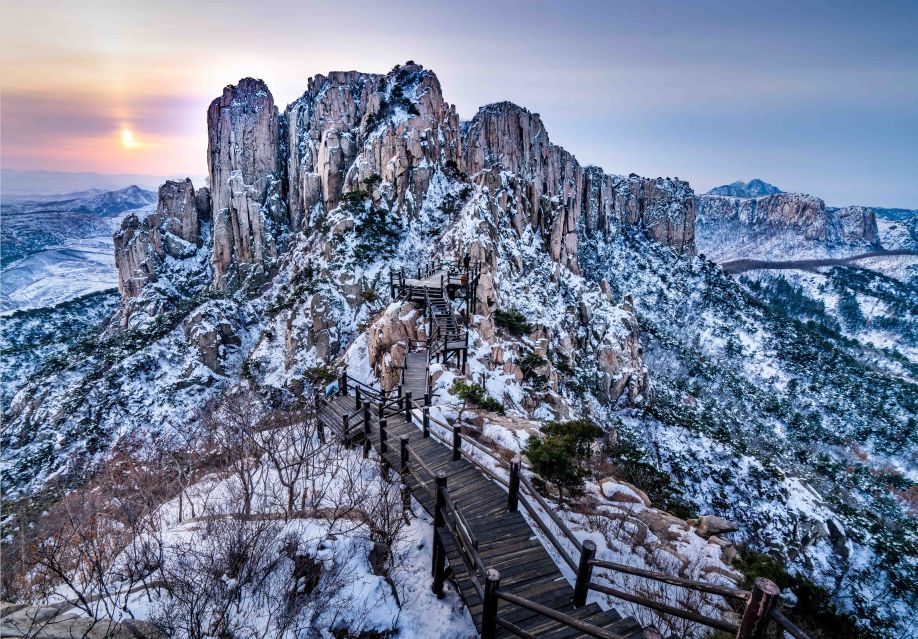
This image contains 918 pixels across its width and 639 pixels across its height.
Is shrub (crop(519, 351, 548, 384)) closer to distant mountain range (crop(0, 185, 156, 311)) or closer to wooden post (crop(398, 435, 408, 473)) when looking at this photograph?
wooden post (crop(398, 435, 408, 473))

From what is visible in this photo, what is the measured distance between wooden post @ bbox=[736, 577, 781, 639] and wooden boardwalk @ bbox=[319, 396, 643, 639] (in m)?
1.90

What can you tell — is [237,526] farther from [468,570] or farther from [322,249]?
[322,249]

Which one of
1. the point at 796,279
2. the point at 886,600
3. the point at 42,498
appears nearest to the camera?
the point at 886,600

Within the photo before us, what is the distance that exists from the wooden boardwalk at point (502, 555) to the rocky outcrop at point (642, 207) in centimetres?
Result: 10096

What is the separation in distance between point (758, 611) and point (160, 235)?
10425 cm

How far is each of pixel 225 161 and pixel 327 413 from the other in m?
85.4

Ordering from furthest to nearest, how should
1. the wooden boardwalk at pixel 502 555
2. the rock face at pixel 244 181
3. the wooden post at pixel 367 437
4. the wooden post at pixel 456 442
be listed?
the rock face at pixel 244 181 < the wooden post at pixel 367 437 < the wooden post at pixel 456 442 < the wooden boardwalk at pixel 502 555

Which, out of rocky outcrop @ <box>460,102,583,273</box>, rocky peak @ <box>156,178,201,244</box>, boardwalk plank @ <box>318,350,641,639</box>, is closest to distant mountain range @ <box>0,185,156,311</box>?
rocky peak @ <box>156,178,201,244</box>

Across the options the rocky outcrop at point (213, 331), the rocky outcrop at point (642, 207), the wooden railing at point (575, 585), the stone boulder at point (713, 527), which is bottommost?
the rocky outcrop at point (213, 331)

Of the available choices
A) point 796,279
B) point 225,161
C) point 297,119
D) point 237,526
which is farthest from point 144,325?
point 796,279

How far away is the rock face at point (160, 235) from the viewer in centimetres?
7906

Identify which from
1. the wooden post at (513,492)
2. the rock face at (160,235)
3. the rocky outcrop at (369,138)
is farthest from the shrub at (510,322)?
the rock face at (160,235)

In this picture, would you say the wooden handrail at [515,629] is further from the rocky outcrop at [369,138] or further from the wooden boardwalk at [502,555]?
the rocky outcrop at [369,138]

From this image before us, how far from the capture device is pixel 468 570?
240 inches
